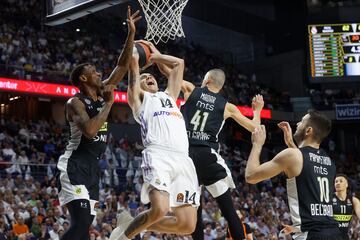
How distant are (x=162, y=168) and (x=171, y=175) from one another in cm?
14

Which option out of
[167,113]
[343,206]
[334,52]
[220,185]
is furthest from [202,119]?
[334,52]

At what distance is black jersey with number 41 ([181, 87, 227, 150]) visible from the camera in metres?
6.78

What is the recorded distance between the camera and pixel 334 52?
20.9 meters

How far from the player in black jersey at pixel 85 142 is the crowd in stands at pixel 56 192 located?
482cm

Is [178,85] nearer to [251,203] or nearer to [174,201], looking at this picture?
[174,201]

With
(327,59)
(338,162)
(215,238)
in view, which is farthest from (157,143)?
(338,162)

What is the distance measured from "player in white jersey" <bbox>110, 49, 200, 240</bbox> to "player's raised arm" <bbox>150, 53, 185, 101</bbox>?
6.5 inches

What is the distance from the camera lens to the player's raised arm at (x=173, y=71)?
6.12 m

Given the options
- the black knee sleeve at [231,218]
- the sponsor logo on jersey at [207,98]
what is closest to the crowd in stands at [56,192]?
the black knee sleeve at [231,218]

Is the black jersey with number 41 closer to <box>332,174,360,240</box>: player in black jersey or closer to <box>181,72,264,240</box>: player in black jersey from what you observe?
<box>181,72,264,240</box>: player in black jersey

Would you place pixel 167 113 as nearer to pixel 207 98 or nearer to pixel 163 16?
pixel 207 98

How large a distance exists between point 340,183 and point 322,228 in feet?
11.9

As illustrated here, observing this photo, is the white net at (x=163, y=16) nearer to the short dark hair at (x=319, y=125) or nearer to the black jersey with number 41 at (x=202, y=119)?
the black jersey with number 41 at (x=202, y=119)

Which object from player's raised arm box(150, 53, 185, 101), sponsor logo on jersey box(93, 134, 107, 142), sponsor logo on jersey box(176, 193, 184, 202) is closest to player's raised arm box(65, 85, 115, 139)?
sponsor logo on jersey box(93, 134, 107, 142)
